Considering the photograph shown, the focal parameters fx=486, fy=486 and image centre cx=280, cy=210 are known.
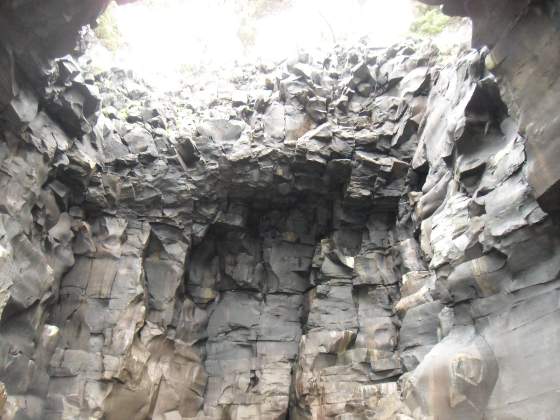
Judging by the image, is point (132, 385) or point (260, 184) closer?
point (132, 385)

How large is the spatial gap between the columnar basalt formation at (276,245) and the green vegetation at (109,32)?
4973 mm

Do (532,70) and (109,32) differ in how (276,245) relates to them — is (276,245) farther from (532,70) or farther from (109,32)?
(532,70)

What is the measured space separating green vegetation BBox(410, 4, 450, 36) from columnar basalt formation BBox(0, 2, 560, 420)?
3.52 meters

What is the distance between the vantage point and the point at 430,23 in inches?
952

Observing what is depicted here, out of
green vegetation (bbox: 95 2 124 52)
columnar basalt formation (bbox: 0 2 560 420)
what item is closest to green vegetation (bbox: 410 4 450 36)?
columnar basalt formation (bbox: 0 2 560 420)

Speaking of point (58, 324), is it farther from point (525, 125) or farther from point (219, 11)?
point (219, 11)

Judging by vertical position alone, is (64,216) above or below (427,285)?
above

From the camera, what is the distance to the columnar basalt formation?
10.9 meters

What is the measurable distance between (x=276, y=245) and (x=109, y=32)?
48.5 ft

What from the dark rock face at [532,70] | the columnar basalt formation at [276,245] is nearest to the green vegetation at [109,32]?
the columnar basalt formation at [276,245]

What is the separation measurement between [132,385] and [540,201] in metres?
13.6

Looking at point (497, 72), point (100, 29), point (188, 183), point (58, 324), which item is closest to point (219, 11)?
point (100, 29)

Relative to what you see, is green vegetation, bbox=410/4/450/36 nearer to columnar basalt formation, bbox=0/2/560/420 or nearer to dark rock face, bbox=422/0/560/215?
columnar basalt formation, bbox=0/2/560/420

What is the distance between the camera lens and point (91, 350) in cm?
1600
